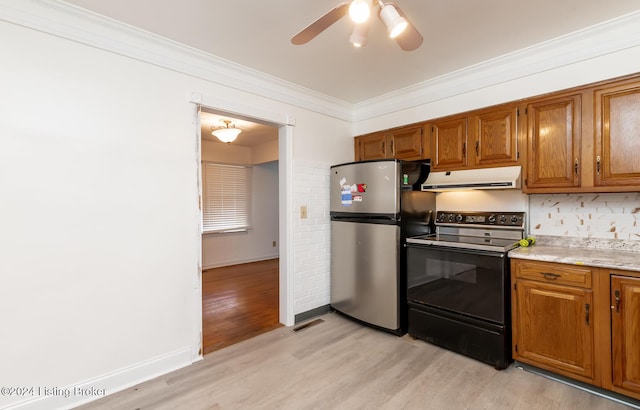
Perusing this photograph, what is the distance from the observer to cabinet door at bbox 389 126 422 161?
3100mm

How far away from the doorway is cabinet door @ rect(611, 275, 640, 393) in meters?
2.68

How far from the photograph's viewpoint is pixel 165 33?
2.13 meters

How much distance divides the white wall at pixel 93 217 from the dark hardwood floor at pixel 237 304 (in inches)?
21.1

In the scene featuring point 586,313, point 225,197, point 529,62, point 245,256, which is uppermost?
point 529,62

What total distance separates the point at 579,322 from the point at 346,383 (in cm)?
165

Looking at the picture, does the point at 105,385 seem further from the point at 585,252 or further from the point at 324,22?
the point at 585,252

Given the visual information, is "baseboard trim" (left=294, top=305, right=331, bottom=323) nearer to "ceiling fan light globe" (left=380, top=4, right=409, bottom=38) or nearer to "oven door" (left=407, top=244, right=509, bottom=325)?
"oven door" (left=407, top=244, right=509, bottom=325)

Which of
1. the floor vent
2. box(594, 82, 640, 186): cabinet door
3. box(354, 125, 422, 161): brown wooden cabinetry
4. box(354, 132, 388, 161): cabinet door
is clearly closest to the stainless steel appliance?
box(594, 82, 640, 186): cabinet door

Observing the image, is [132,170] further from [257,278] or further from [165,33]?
[257,278]

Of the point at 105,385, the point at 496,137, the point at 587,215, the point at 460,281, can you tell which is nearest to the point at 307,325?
the point at 460,281

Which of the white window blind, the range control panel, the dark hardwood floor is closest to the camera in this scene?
the range control panel

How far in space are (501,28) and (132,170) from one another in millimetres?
2822

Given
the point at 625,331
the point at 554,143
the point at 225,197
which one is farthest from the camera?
the point at 225,197

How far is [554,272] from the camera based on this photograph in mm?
2074
